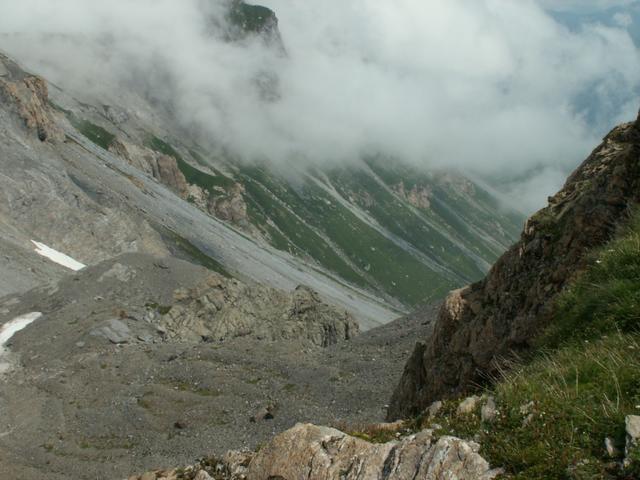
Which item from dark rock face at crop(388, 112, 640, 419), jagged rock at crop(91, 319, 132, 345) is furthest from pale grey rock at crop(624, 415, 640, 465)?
jagged rock at crop(91, 319, 132, 345)

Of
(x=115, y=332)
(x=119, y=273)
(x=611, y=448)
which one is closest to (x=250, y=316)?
(x=119, y=273)

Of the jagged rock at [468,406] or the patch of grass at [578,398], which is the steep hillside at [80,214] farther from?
the patch of grass at [578,398]

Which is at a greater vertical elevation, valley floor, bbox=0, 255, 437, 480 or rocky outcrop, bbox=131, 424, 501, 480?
rocky outcrop, bbox=131, 424, 501, 480

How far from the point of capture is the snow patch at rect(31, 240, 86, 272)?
328 feet

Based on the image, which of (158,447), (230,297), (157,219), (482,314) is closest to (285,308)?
(230,297)

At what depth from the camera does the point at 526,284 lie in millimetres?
20641

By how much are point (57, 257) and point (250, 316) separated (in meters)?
47.7

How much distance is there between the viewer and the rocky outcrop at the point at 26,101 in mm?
144250

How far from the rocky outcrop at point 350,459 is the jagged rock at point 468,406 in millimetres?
779

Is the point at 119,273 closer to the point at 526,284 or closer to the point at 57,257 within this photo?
the point at 57,257

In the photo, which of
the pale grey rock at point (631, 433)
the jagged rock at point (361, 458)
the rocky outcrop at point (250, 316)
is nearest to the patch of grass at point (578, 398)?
the pale grey rock at point (631, 433)

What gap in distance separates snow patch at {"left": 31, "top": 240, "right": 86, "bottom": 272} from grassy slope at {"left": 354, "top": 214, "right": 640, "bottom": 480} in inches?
3848

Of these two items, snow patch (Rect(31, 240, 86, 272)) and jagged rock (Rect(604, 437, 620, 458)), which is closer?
jagged rock (Rect(604, 437, 620, 458))

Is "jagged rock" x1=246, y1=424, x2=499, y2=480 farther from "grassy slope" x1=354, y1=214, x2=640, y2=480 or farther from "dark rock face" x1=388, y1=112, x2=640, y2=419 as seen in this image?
"dark rock face" x1=388, y1=112, x2=640, y2=419
